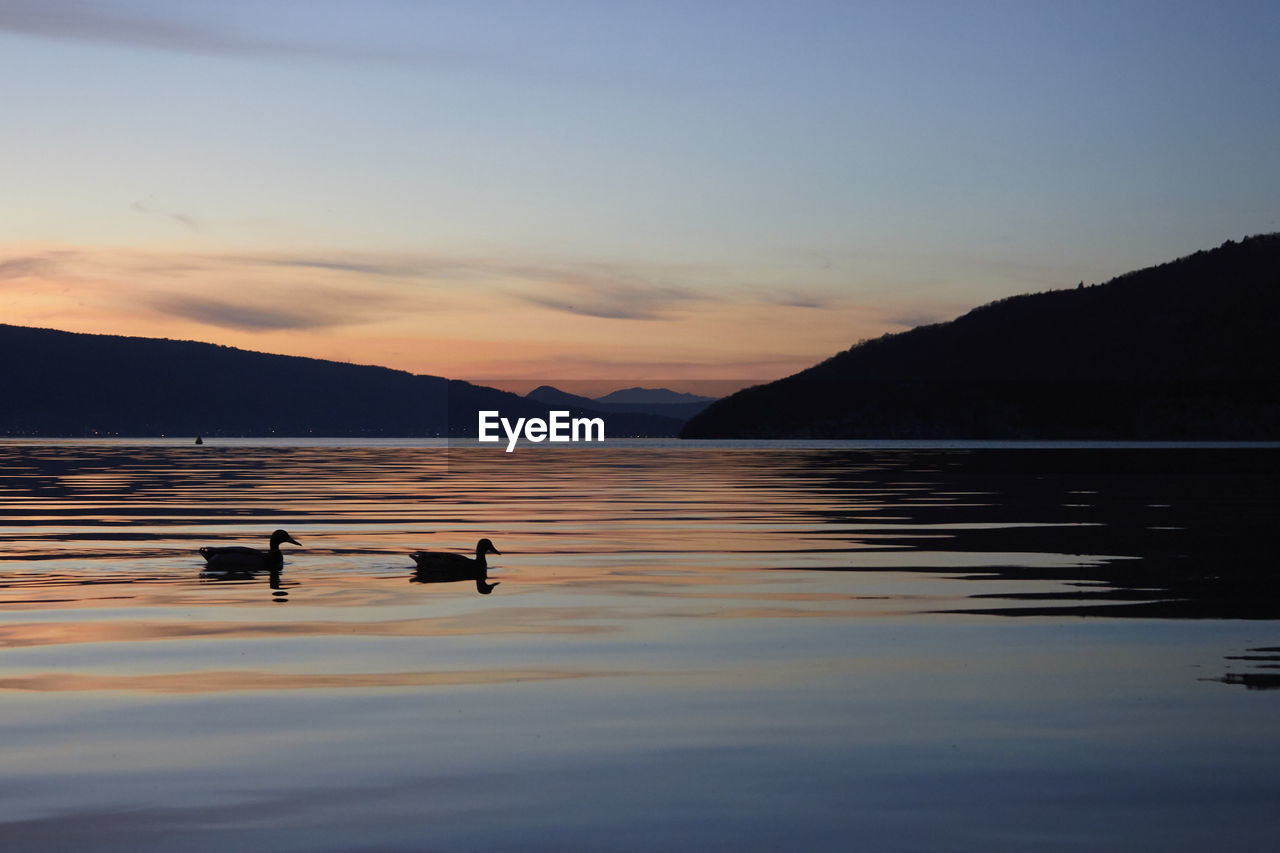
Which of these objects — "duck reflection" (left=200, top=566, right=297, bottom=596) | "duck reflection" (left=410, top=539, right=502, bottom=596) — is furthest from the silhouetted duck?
"duck reflection" (left=200, top=566, right=297, bottom=596)

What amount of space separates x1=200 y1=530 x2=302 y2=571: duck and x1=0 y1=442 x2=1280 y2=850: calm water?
0.43 meters

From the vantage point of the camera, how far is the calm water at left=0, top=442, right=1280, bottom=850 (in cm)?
1032

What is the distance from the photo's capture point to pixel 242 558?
25.2m

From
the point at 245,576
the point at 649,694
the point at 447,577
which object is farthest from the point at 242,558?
the point at 649,694

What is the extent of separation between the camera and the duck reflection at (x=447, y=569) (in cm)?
2461

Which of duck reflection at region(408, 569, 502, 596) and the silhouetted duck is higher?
the silhouetted duck

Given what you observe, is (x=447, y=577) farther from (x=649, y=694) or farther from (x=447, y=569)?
(x=649, y=694)

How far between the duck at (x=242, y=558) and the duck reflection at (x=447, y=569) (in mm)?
2486

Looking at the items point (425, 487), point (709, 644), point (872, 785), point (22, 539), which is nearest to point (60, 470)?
point (425, 487)

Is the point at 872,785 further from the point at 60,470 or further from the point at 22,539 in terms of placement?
the point at 60,470

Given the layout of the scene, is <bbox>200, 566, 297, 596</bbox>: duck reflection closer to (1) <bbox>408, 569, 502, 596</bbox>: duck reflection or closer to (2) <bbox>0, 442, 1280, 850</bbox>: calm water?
(2) <bbox>0, 442, 1280, 850</bbox>: calm water

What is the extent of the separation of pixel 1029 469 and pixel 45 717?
248ft

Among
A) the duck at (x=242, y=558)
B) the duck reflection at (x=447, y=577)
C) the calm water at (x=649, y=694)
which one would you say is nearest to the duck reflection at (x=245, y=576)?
the duck at (x=242, y=558)

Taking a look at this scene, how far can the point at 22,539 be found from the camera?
3145 centimetres
